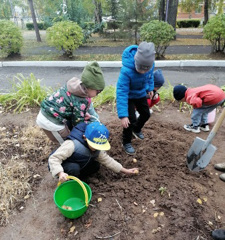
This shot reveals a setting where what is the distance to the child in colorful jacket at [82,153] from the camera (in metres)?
2.09

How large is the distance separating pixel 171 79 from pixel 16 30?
6137 millimetres

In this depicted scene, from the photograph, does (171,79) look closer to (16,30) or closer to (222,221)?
(222,221)

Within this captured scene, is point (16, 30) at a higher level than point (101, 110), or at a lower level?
higher

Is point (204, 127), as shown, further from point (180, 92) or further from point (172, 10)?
point (172, 10)

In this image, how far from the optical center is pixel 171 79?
650 centimetres

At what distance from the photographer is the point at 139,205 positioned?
2291 millimetres

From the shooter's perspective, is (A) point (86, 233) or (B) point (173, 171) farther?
(B) point (173, 171)

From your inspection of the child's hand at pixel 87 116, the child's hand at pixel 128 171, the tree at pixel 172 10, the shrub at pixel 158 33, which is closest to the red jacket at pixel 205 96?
the child's hand at pixel 128 171

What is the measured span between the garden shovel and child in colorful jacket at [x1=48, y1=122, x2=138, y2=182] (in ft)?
2.30

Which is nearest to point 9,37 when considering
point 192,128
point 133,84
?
point 133,84

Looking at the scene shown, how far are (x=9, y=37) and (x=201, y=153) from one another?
840 cm

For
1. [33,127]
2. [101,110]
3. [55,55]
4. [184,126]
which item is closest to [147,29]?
[55,55]

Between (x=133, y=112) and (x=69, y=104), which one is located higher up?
(x=69, y=104)

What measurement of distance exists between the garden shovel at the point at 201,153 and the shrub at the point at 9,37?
26.8 ft
